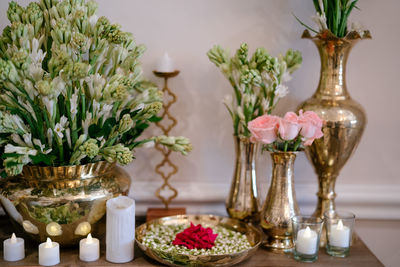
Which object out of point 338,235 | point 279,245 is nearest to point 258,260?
point 279,245

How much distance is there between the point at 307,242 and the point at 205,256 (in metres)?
0.22

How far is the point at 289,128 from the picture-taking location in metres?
0.97

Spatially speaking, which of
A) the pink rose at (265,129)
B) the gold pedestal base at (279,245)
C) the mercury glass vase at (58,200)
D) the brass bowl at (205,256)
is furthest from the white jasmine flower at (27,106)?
the gold pedestal base at (279,245)

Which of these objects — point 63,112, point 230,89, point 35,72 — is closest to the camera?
point 35,72

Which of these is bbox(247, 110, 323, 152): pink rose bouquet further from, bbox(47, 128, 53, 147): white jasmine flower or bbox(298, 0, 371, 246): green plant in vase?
bbox(47, 128, 53, 147): white jasmine flower

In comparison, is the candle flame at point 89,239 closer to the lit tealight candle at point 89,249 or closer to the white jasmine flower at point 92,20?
the lit tealight candle at point 89,249

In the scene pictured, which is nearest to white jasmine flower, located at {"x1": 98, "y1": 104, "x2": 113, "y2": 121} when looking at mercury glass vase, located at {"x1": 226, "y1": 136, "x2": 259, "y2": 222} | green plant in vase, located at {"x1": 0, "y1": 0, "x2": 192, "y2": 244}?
green plant in vase, located at {"x1": 0, "y1": 0, "x2": 192, "y2": 244}

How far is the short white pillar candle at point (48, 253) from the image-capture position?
94 cm

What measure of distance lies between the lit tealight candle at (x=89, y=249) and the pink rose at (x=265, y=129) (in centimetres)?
39

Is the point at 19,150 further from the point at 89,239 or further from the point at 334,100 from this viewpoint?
the point at 334,100

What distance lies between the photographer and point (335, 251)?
104cm

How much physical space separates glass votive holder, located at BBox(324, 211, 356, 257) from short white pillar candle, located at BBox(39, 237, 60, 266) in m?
0.56

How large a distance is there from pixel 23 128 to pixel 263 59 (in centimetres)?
52

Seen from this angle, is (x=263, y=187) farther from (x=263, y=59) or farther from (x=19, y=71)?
(x=19, y=71)
